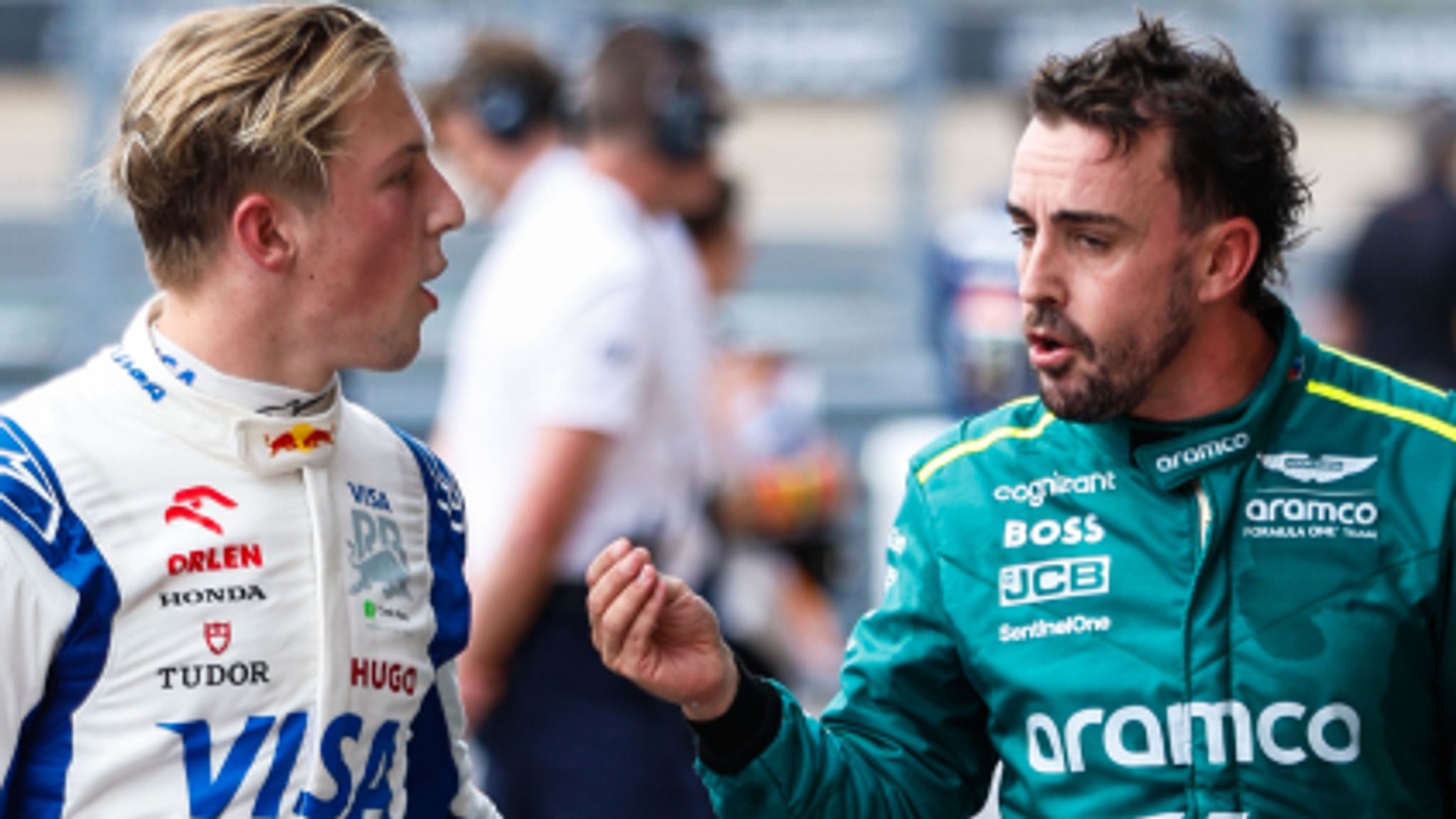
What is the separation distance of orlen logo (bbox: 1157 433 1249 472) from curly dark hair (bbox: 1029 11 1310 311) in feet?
0.68

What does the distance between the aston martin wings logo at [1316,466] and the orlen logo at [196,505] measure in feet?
3.78

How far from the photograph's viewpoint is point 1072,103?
246 centimetres

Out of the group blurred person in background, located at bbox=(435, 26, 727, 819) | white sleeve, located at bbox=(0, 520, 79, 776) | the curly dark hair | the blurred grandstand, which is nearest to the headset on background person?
blurred person in background, located at bbox=(435, 26, 727, 819)

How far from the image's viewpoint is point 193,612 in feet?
7.19

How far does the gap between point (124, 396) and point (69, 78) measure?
281 inches

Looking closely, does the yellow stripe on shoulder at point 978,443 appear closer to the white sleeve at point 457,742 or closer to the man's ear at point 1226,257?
the man's ear at point 1226,257

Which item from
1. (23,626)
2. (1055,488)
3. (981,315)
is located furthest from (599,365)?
(981,315)

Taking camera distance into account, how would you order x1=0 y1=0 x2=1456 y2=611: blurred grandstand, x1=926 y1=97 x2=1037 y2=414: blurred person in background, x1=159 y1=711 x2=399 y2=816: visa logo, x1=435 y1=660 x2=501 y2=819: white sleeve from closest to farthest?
x1=159 y1=711 x2=399 y2=816: visa logo < x1=435 y1=660 x2=501 y2=819: white sleeve < x1=926 y1=97 x2=1037 y2=414: blurred person in background < x1=0 y1=0 x2=1456 y2=611: blurred grandstand

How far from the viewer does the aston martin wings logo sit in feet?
7.93

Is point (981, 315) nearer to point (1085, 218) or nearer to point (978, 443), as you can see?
point (978, 443)

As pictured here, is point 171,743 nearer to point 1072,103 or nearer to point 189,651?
point 189,651

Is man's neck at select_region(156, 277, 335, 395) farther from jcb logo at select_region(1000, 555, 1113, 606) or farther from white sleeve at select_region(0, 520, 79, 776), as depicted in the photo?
jcb logo at select_region(1000, 555, 1113, 606)

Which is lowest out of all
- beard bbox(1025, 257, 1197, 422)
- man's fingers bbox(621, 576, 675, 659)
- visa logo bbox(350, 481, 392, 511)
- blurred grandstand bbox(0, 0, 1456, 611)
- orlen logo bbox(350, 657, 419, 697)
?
orlen logo bbox(350, 657, 419, 697)

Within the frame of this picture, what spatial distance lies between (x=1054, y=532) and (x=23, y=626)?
1.14 meters
